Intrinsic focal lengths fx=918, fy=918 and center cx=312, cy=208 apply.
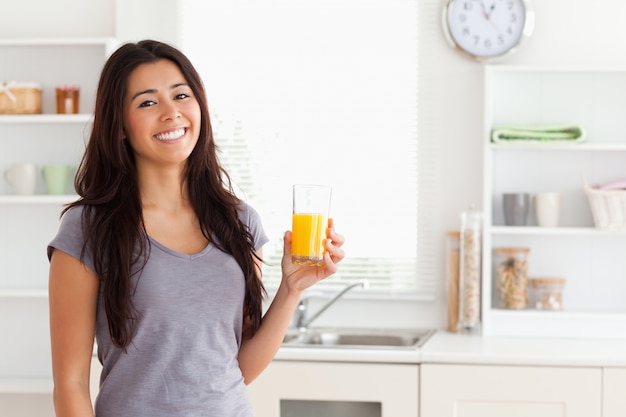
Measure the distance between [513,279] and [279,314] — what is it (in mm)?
1928

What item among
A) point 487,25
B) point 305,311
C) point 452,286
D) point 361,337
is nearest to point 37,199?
point 305,311

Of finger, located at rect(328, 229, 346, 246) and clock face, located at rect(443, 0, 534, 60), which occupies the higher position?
clock face, located at rect(443, 0, 534, 60)

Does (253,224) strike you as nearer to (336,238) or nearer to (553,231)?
(336,238)

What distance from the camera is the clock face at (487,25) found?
3.61m

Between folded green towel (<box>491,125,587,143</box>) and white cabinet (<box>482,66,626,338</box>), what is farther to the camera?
white cabinet (<box>482,66,626,338</box>)

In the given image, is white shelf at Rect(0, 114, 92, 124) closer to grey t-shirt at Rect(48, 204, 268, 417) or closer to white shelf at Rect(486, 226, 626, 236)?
white shelf at Rect(486, 226, 626, 236)

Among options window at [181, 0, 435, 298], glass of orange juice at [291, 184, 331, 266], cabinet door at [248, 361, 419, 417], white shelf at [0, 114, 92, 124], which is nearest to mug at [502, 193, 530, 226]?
window at [181, 0, 435, 298]

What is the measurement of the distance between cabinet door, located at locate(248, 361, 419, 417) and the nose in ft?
5.13

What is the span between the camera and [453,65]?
371 centimetres

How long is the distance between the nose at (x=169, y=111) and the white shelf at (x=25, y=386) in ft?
7.23

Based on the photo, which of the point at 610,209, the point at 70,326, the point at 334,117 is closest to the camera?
the point at 70,326

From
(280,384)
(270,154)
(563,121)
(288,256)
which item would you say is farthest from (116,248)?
(563,121)

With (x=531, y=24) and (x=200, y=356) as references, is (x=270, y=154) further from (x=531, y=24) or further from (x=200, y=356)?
(x=200, y=356)

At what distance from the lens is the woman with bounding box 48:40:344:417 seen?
1.62 m
